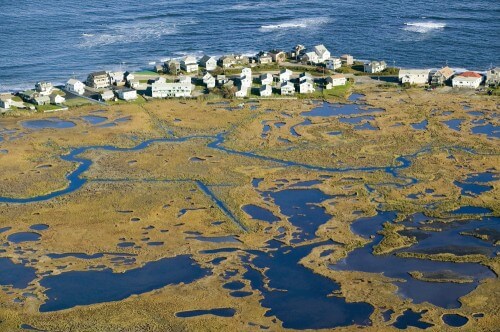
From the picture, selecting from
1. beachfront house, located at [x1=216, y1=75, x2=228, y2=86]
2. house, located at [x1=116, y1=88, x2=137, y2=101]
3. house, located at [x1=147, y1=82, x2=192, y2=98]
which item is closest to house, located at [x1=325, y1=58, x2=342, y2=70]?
beachfront house, located at [x1=216, y1=75, x2=228, y2=86]

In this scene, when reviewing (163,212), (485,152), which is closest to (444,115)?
(485,152)

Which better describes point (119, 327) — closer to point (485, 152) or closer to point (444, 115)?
point (485, 152)

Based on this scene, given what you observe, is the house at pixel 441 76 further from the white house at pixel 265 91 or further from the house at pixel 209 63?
the house at pixel 209 63

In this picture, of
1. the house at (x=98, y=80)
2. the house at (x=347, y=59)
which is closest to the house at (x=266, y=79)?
the house at (x=347, y=59)

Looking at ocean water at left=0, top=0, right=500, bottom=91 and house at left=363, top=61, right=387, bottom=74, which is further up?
ocean water at left=0, top=0, right=500, bottom=91

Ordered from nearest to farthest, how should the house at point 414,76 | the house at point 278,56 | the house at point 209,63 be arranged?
the house at point 414,76, the house at point 209,63, the house at point 278,56

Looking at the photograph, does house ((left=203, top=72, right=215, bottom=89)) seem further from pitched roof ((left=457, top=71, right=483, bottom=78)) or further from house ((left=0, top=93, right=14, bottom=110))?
pitched roof ((left=457, top=71, right=483, bottom=78))
